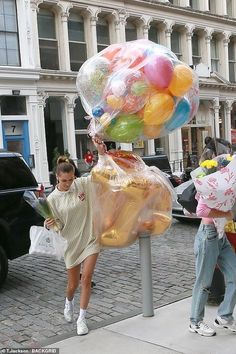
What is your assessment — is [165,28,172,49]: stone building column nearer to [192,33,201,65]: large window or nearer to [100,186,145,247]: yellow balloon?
[192,33,201,65]: large window

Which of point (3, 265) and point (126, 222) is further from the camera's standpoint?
point (3, 265)

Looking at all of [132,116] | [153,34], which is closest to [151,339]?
[132,116]

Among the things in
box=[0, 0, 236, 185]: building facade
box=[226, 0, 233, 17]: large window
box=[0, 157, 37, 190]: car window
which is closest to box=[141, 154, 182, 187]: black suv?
box=[0, 0, 236, 185]: building facade

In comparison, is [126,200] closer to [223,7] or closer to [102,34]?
[102,34]

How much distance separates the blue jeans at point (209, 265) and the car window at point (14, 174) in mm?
3004

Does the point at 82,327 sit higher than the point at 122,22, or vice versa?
the point at 122,22

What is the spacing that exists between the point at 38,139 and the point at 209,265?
1809 cm

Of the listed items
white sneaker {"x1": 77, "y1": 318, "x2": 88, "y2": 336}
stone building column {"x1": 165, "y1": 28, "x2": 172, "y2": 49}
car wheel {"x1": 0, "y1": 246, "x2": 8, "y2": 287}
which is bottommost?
white sneaker {"x1": 77, "y1": 318, "x2": 88, "y2": 336}

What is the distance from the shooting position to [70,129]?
923 inches

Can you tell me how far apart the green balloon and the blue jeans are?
1.05 m

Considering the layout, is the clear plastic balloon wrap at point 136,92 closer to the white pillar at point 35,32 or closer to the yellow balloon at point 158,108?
the yellow balloon at point 158,108

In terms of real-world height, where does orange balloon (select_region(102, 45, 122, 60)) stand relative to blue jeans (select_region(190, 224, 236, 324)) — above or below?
above

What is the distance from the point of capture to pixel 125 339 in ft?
14.3

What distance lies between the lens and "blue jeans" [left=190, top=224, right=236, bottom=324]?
4.14 m
